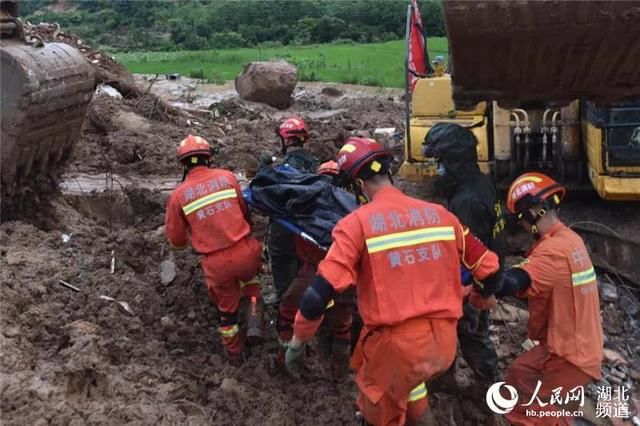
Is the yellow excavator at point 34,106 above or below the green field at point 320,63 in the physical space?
above

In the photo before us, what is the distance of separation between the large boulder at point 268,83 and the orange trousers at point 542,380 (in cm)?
1272

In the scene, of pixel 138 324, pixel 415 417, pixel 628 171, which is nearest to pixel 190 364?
pixel 138 324

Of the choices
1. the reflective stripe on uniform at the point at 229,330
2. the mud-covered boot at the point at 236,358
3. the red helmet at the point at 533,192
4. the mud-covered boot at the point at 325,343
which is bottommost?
the mud-covered boot at the point at 236,358

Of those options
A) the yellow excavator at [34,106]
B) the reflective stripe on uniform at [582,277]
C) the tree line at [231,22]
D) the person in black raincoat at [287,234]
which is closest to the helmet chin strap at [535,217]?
the reflective stripe on uniform at [582,277]

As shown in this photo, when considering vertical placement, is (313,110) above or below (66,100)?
below

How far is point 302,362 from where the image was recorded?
5363mm

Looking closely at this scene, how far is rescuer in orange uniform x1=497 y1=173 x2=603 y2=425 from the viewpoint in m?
4.18

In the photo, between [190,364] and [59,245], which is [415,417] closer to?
[190,364]

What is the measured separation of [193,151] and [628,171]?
12.3 feet

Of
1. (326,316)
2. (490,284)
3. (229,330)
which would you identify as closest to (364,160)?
Result: (490,284)

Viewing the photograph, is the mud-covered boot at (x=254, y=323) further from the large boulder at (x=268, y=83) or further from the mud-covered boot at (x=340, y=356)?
the large boulder at (x=268, y=83)

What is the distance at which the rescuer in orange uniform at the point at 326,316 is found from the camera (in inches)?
199

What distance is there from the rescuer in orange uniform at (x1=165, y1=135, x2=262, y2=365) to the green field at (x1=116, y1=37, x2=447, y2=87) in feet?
50.8

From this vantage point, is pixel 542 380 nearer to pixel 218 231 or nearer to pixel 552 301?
pixel 552 301
